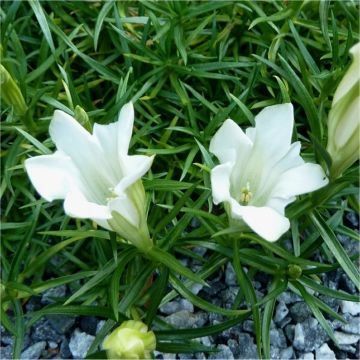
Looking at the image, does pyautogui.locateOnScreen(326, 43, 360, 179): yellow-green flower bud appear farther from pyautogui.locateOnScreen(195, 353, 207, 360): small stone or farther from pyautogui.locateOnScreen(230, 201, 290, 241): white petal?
pyautogui.locateOnScreen(195, 353, 207, 360): small stone

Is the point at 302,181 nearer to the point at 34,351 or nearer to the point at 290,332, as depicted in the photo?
the point at 290,332

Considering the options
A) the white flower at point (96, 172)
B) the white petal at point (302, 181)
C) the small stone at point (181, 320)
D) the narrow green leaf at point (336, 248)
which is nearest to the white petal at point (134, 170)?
the white flower at point (96, 172)

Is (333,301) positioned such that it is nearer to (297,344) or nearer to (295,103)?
(297,344)

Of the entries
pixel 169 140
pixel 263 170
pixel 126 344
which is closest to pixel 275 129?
pixel 263 170

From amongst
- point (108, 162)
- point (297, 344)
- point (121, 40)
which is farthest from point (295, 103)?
point (108, 162)

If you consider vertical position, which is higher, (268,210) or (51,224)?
(268,210)

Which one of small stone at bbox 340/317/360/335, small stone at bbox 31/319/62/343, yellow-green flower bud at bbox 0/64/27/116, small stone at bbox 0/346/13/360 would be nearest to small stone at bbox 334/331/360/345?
small stone at bbox 340/317/360/335

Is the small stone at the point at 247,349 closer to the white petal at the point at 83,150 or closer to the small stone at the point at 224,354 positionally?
the small stone at the point at 224,354
